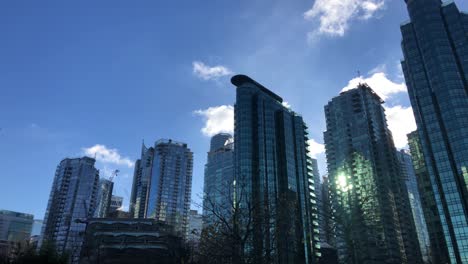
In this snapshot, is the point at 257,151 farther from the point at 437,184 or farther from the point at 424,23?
the point at 424,23

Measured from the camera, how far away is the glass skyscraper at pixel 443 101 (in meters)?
112

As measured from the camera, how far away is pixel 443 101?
122 metres

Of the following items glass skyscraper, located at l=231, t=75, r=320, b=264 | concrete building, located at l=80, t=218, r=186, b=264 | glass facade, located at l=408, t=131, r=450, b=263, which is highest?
glass skyscraper, located at l=231, t=75, r=320, b=264

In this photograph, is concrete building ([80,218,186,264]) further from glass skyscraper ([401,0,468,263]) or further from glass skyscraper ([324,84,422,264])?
glass skyscraper ([324,84,422,264])

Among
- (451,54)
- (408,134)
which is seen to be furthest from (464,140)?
(408,134)

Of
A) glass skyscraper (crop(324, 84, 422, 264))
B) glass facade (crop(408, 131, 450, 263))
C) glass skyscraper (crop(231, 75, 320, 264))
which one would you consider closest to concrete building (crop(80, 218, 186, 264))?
glass skyscraper (crop(231, 75, 320, 264))

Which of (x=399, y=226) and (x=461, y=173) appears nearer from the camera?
(x=461, y=173)

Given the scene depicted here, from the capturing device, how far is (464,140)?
375ft

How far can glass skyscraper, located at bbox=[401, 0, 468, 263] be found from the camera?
112 m

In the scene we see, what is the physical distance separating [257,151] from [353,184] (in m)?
63.5

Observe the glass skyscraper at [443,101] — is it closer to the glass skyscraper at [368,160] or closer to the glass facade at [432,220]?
the glass facade at [432,220]

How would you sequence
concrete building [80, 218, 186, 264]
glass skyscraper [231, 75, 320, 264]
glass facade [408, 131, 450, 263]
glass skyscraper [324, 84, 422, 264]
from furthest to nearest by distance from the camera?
1. glass skyscraper [324, 84, 422, 264]
2. glass skyscraper [231, 75, 320, 264]
3. glass facade [408, 131, 450, 263]
4. concrete building [80, 218, 186, 264]

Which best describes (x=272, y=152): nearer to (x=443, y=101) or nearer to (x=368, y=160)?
(x=368, y=160)

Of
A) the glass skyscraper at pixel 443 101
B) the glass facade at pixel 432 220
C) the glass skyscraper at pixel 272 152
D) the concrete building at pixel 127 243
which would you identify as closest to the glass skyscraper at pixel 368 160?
the glass facade at pixel 432 220
